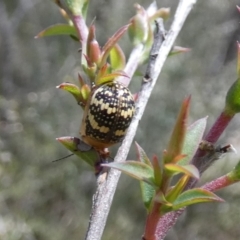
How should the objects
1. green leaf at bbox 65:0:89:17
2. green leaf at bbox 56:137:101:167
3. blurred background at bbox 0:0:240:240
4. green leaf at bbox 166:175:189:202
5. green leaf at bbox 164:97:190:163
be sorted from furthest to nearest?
blurred background at bbox 0:0:240:240
green leaf at bbox 65:0:89:17
green leaf at bbox 56:137:101:167
green leaf at bbox 166:175:189:202
green leaf at bbox 164:97:190:163

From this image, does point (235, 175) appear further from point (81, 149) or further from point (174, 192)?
point (81, 149)

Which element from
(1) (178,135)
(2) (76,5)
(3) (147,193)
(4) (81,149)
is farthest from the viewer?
(2) (76,5)

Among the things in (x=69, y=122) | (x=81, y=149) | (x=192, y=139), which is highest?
(x=192, y=139)

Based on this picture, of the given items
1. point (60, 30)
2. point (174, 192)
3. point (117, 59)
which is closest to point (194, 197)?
point (174, 192)

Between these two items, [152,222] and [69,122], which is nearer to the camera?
[152,222]

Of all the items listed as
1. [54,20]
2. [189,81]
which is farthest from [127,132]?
[54,20]

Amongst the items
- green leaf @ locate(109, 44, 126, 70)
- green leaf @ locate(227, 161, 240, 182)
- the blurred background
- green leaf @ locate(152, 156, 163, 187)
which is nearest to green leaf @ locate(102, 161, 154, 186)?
green leaf @ locate(152, 156, 163, 187)

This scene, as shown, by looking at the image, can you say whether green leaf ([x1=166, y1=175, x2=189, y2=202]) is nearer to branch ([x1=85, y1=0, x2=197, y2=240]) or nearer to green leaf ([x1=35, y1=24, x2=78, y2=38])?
branch ([x1=85, y1=0, x2=197, y2=240])

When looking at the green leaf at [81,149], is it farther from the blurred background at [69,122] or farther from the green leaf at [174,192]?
the blurred background at [69,122]
